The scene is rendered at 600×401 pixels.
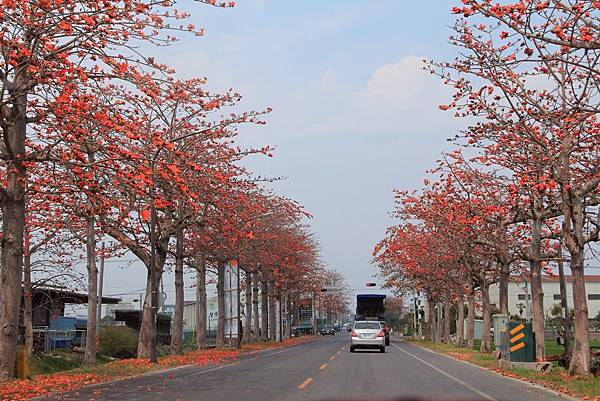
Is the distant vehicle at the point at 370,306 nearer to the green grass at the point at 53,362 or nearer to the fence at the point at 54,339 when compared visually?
Result: the fence at the point at 54,339

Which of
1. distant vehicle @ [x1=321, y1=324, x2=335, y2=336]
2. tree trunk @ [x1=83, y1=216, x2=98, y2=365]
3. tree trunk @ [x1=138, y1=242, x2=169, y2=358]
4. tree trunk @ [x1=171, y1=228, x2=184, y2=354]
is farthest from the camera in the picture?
distant vehicle @ [x1=321, y1=324, x2=335, y2=336]

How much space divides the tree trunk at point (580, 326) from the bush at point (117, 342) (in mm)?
25518

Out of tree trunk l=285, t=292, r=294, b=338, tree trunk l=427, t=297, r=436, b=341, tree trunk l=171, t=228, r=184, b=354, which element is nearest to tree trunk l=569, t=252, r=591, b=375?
tree trunk l=171, t=228, r=184, b=354

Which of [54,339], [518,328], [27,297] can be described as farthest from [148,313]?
[518,328]

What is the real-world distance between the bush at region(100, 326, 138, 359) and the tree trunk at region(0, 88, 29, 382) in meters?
20.1

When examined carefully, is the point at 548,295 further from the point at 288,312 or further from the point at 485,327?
the point at 485,327

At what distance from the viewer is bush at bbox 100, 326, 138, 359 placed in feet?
125

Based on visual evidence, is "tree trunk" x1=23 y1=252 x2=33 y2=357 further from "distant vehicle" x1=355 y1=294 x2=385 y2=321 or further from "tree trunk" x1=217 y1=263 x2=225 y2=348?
"distant vehicle" x1=355 y1=294 x2=385 y2=321

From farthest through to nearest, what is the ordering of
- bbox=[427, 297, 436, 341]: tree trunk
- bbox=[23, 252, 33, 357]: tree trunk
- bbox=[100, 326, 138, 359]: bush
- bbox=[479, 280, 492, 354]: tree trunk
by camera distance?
1. bbox=[427, 297, 436, 341]: tree trunk
2. bbox=[100, 326, 138, 359]: bush
3. bbox=[479, 280, 492, 354]: tree trunk
4. bbox=[23, 252, 33, 357]: tree trunk

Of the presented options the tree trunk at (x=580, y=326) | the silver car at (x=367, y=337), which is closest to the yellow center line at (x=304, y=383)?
the tree trunk at (x=580, y=326)

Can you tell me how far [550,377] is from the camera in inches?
773

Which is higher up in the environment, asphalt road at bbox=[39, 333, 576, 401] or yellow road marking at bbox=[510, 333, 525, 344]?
yellow road marking at bbox=[510, 333, 525, 344]

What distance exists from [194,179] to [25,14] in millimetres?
13256

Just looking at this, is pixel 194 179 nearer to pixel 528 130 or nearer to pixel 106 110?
pixel 106 110
